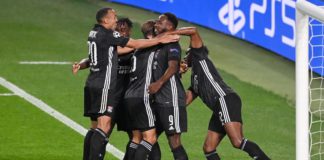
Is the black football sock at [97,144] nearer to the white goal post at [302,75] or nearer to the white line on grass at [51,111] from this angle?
the white line on grass at [51,111]

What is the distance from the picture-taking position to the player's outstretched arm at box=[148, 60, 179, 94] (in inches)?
472

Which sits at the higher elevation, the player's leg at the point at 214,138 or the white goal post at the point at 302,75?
the white goal post at the point at 302,75

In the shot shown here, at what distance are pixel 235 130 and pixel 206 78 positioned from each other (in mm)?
665

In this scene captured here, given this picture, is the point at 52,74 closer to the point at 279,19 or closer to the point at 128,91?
the point at 279,19

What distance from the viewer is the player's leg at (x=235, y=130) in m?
12.1

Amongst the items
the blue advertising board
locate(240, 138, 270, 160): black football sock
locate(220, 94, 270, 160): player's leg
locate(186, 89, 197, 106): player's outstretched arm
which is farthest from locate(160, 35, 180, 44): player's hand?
the blue advertising board

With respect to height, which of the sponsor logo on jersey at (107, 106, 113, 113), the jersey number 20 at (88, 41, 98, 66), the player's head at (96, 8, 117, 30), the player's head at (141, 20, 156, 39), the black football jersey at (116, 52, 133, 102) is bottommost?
the sponsor logo on jersey at (107, 106, 113, 113)

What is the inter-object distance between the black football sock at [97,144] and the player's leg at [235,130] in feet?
4.33

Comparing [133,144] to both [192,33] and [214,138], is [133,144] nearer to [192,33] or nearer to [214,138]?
[214,138]

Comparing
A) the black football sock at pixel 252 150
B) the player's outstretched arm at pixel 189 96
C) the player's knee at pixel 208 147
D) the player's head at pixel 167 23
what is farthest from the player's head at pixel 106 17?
the black football sock at pixel 252 150

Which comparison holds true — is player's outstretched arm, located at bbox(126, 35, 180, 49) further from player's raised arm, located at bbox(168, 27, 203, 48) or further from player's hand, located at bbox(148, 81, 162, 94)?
player's hand, located at bbox(148, 81, 162, 94)

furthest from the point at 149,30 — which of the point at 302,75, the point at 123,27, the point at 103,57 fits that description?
the point at 302,75

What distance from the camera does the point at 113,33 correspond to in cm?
1228

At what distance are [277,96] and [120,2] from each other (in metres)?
7.38
